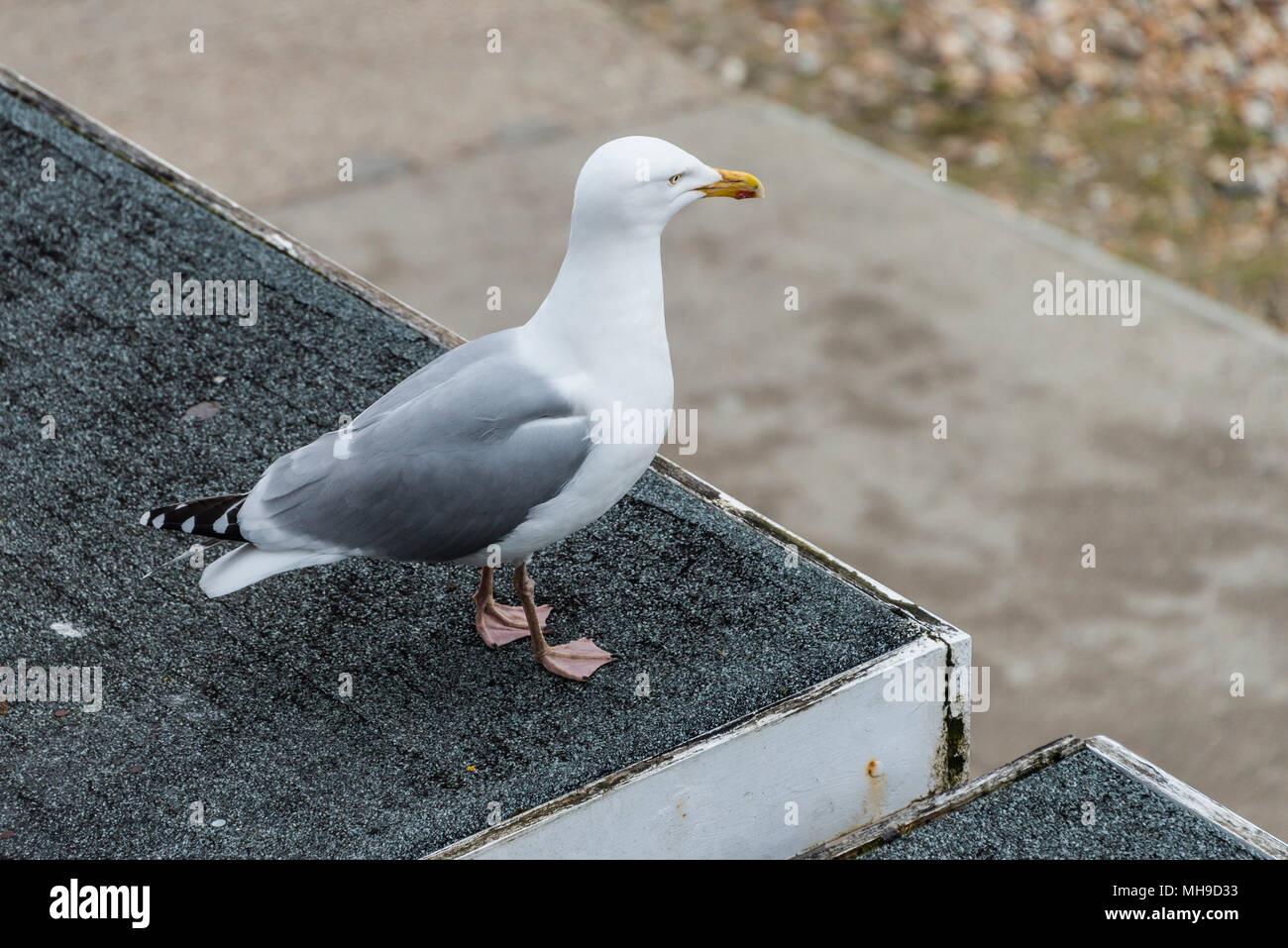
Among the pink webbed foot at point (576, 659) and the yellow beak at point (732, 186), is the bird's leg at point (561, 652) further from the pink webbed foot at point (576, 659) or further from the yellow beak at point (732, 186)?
the yellow beak at point (732, 186)

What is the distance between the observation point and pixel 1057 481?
621 centimetres

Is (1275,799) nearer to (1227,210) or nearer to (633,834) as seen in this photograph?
(633,834)

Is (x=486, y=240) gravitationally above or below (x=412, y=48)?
below

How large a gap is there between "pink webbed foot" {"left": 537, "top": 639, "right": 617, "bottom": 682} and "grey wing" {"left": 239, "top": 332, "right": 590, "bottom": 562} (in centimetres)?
32

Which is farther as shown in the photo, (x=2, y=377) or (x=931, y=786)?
(x=2, y=377)

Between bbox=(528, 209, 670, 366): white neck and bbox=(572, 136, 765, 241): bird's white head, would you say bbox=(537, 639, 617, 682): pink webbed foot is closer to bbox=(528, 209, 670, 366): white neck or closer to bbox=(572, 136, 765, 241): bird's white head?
bbox=(528, 209, 670, 366): white neck

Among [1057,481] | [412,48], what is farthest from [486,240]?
[1057,481]

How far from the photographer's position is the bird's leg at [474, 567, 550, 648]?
11.1 feet

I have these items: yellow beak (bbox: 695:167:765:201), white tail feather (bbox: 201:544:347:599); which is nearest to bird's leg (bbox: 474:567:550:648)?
white tail feather (bbox: 201:544:347:599)

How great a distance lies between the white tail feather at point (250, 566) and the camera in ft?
10.1

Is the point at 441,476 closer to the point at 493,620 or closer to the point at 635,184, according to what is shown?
the point at 493,620

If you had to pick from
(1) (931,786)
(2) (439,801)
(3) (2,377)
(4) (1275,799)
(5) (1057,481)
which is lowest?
(4) (1275,799)

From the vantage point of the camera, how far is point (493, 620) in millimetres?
3432
